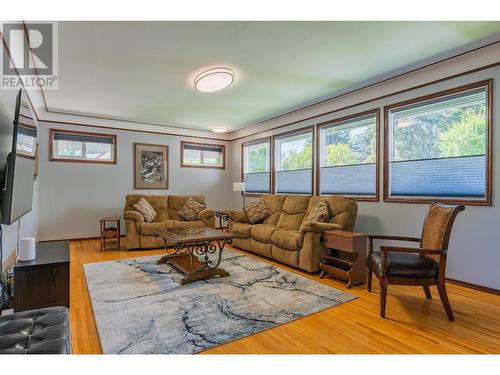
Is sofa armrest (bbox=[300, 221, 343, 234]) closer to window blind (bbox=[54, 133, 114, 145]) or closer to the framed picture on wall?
the framed picture on wall

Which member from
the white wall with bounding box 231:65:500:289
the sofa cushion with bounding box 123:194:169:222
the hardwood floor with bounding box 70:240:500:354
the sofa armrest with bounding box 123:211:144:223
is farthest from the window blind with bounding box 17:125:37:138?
the white wall with bounding box 231:65:500:289

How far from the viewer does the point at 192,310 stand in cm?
250

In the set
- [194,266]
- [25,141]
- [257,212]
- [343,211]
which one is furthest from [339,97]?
[25,141]

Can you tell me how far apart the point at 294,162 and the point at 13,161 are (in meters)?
4.59

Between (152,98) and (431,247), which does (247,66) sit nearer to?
(152,98)

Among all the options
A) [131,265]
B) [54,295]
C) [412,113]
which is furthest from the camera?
[131,265]

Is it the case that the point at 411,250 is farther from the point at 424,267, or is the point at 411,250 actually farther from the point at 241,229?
the point at 241,229

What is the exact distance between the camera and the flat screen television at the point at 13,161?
1741 mm

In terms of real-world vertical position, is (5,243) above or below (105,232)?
above

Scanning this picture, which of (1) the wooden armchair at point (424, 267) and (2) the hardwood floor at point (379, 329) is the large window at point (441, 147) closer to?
(1) the wooden armchair at point (424, 267)

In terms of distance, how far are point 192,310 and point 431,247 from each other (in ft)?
7.52

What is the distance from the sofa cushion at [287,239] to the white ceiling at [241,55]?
2.15m

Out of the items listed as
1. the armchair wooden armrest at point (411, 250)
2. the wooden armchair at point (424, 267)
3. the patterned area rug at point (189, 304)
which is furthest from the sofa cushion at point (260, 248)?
the armchair wooden armrest at point (411, 250)
